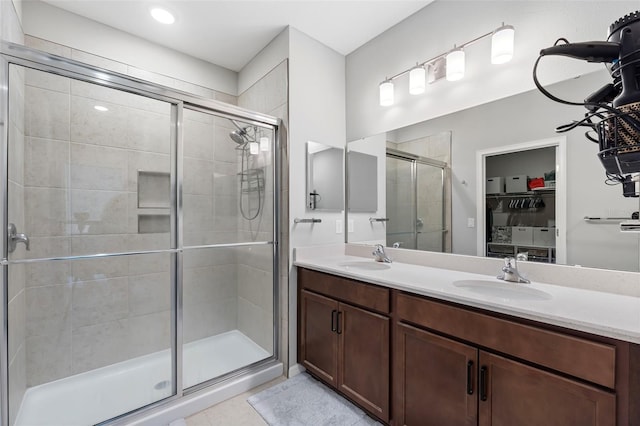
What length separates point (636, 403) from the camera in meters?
0.87

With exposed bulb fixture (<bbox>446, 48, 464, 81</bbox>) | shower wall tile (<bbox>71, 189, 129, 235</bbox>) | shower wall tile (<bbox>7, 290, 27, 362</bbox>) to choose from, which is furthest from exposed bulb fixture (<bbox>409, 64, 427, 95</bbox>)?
shower wall tile (<bbox>7, 290, 27, 362</bbox>)

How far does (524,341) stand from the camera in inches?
41.8

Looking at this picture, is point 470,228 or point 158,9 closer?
point 470,228

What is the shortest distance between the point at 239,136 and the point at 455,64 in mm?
1655

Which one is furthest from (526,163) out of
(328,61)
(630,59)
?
(328,61)

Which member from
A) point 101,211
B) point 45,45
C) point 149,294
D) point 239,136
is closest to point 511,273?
point 239,136

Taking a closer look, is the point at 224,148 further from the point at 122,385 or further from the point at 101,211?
the point at 122,385

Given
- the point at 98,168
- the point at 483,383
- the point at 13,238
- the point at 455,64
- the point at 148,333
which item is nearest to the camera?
the point at 483,383

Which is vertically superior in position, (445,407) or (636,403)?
(636,403)

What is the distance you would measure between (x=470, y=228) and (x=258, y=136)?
1726mm

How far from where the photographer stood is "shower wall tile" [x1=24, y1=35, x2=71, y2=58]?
1907mm

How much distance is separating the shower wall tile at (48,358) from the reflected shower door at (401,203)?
8.15ft

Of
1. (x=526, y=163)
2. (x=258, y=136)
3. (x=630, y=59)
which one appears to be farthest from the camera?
(x=258, y=136)

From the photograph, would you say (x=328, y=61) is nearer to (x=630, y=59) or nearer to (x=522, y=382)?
(x=630, y=59)
